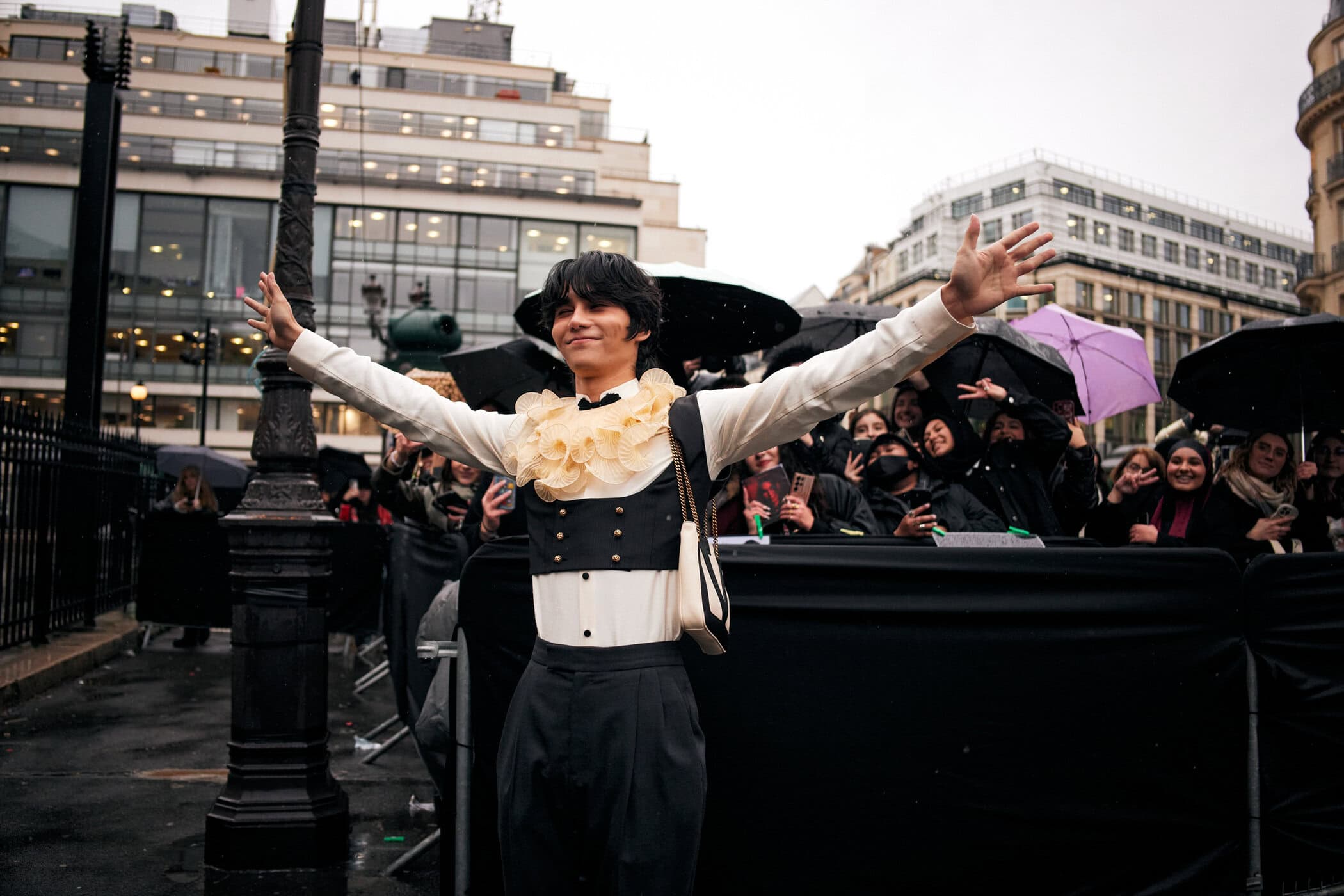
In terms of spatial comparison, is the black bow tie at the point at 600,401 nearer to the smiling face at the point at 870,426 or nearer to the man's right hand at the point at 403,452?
the man's right hand at the point at 403,452

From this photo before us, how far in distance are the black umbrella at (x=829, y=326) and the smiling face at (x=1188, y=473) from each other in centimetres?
269

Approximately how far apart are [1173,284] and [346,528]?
8095cm

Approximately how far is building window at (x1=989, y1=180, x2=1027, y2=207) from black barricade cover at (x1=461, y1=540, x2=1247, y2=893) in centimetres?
8186

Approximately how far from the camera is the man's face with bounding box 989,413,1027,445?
6332mm

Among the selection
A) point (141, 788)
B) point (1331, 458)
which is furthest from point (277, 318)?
point (1331, 458)

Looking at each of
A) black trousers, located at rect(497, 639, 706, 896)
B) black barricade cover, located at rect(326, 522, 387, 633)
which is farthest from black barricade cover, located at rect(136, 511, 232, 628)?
black trousers, located at rect(497, 639, 706, 896)

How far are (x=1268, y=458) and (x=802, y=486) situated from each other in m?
2.77

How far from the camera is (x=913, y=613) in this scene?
3.81m

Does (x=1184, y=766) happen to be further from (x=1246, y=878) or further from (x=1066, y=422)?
(x=1066, y=422)

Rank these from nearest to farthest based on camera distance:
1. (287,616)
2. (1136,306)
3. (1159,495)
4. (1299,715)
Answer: (1299,715), (287,616), (1159,495), (1136,306)

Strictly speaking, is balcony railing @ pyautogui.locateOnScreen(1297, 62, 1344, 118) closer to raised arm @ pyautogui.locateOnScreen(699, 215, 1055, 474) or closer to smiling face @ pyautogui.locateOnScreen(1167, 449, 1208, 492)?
smiling face @ pyautogui.locateOnScreen(1167, 449, 1208, 492)

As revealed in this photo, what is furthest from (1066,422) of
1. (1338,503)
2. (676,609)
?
(676,609)

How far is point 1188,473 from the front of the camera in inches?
243

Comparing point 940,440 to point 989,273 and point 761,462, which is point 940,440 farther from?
point 989,273
